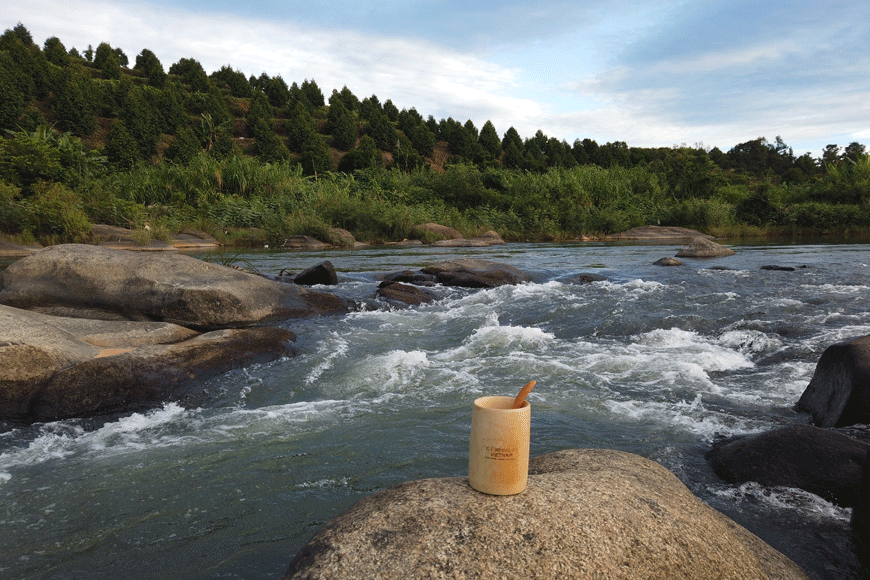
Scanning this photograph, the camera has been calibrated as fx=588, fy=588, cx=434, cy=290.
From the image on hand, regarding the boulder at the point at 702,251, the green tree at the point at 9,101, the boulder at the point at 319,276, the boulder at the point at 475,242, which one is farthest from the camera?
the green tree at the point at 9,101

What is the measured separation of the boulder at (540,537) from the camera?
2.12 metres

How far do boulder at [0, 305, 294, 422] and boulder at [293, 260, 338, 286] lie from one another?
5.57 metres

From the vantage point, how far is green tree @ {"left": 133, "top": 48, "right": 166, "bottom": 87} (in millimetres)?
59188

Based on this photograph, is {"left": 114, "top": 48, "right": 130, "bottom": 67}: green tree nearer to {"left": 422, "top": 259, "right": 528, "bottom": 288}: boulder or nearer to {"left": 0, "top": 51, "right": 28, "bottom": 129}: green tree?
{"left": 0, "top": 51, "right": 28, "bottom": 129}: green tree

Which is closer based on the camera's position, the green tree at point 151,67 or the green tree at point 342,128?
the green tree at point 342,128

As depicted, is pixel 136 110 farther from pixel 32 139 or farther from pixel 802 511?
pixel 802 511

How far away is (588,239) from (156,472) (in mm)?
30840

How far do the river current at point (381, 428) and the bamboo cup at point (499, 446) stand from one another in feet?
4.02

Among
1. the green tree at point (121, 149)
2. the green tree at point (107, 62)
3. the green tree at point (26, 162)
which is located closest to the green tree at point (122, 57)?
the green tree at point (107, 62)

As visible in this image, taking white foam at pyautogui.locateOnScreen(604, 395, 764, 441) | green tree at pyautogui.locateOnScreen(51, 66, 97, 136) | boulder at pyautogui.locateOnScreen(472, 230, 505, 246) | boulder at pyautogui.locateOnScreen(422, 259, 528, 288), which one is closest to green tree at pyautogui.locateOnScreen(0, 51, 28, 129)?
green tree at pyautogui.locateOnScreen(51, 66, 97, 136)

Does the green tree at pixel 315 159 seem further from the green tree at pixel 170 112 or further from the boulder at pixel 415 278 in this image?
the boulder at pixel 415 278

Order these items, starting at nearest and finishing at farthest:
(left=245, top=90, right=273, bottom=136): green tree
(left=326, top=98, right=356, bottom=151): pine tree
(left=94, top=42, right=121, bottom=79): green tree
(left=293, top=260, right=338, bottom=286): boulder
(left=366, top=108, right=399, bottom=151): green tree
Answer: (left=293, top=260, right=338, bottom=286): boulder < (left=245, top=90, right=273, bottom=136): green tree < (left=326, top=98, right=356, bottom=151): pine tree < (left=366, top=108, right=399, bottom=151): green tree < (left=94, top=42, right=121, bottom=79): green tree

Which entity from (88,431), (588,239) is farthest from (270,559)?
(588,239)

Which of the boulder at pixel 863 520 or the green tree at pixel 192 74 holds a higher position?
the green tree at pixel 192 74
